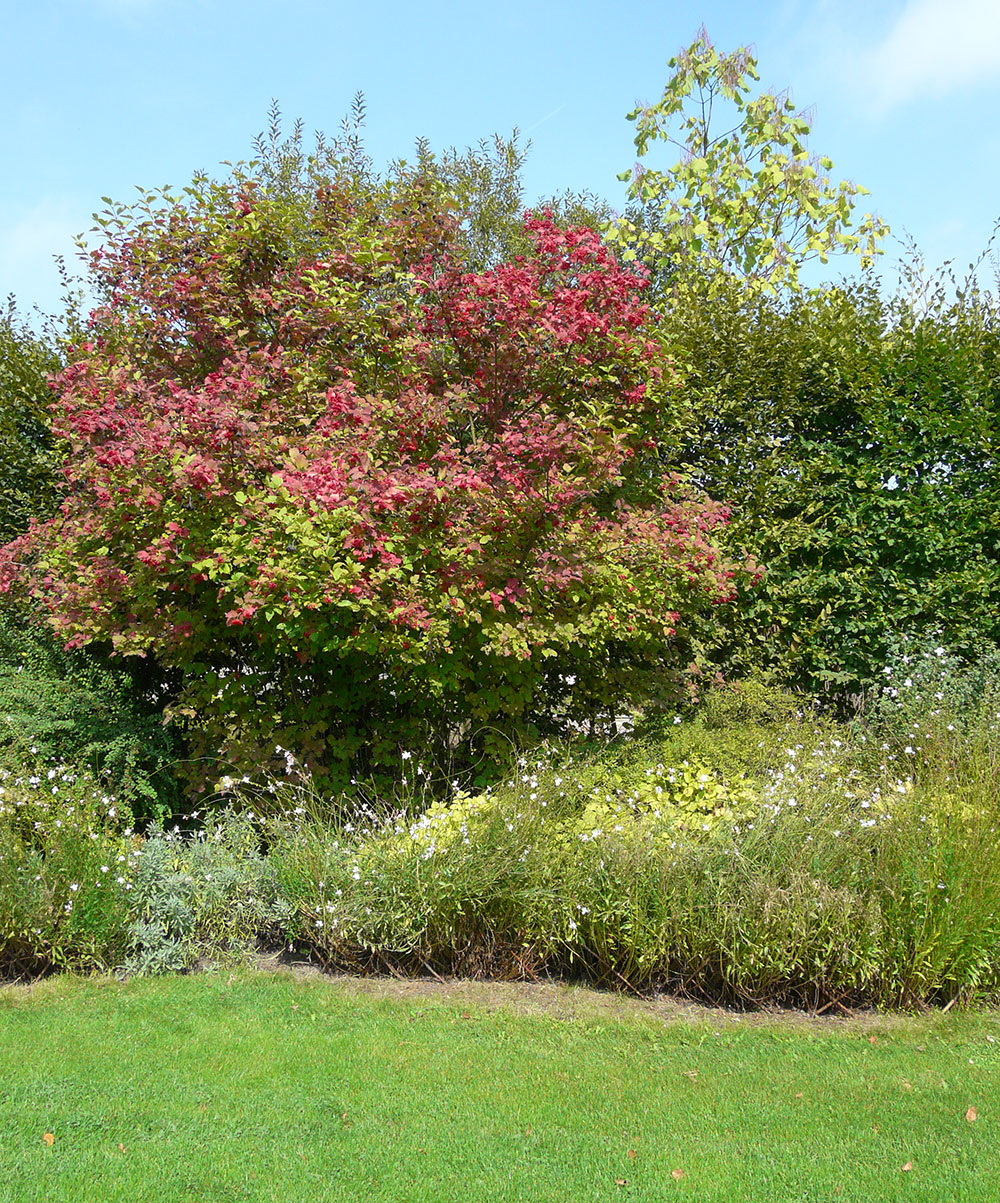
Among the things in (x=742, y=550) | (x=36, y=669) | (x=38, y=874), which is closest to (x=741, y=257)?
(x=742, y=550)

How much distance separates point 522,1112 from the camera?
12.3 feet

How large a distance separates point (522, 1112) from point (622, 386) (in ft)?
16.1

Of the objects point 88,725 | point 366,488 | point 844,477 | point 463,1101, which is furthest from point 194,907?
point 844,477

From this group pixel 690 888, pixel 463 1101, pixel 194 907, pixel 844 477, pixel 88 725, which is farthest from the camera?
pixel 844 477

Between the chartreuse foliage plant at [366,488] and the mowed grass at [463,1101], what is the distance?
2.16 meters

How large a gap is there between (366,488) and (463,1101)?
315 centimetres

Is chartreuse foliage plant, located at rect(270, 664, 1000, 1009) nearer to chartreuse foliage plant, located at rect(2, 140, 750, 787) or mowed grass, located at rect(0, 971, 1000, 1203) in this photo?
mowed grass, located at rect(0, 971, 1000, 1203)

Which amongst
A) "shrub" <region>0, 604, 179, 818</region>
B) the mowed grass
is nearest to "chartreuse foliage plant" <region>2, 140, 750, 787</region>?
"shrub" <region>0, 604, 179, 818</region>

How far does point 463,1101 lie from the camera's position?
12.5ft

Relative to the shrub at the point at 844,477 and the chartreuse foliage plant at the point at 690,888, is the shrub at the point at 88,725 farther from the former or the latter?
the shrub at the point at 844,477

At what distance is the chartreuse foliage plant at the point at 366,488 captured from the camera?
568 cm

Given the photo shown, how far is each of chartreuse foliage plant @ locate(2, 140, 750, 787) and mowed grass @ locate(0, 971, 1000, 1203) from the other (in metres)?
2.16

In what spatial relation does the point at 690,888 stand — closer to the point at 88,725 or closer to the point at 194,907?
the point at 194,907

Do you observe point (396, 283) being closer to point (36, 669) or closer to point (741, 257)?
point (36, 669)
